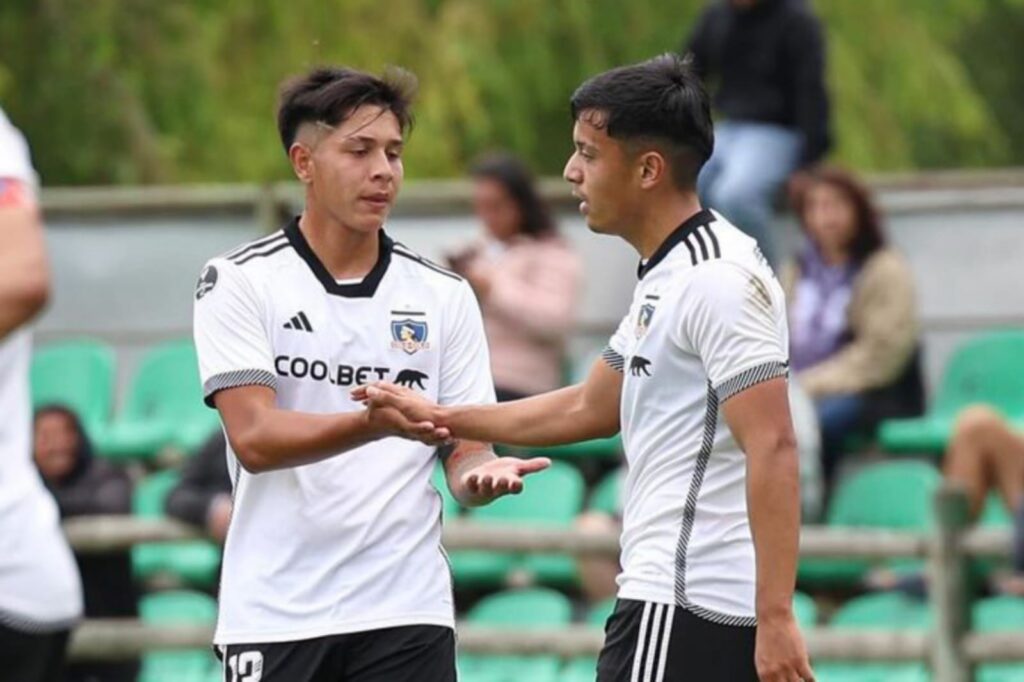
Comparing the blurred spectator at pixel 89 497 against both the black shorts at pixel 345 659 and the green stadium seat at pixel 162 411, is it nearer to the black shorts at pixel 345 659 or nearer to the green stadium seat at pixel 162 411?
the green stadium seat at pixel 162 411

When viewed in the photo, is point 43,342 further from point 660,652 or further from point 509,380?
point 660,652

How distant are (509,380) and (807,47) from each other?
1942mm

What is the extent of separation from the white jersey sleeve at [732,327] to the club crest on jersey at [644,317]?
112 millimetres

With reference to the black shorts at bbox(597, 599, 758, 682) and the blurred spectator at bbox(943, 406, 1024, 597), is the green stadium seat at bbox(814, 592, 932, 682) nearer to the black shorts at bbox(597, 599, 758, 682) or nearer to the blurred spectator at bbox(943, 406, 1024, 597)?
the blurred spectator at bbox(943, 406, 1024, 597)

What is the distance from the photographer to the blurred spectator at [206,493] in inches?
420

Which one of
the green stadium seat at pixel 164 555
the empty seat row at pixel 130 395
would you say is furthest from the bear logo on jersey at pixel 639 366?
the empty seat row at pixel 130 395

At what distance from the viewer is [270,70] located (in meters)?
16.3

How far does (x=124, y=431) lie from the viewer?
1216 centimetres

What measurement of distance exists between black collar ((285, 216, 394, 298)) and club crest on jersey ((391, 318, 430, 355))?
10cm

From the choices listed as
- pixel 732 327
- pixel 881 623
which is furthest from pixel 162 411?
pixel 732 327

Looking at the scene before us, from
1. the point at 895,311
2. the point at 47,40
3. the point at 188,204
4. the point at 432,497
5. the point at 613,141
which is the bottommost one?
the point at 432,497

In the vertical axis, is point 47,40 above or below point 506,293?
above

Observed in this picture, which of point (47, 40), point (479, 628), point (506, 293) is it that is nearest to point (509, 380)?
point (506, 293)

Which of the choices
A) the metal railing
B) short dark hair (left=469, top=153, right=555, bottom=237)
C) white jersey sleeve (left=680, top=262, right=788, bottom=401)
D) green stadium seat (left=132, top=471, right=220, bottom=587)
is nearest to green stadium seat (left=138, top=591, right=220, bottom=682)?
green stadium seat (left=132, top=471, right=220, bottom=587)
